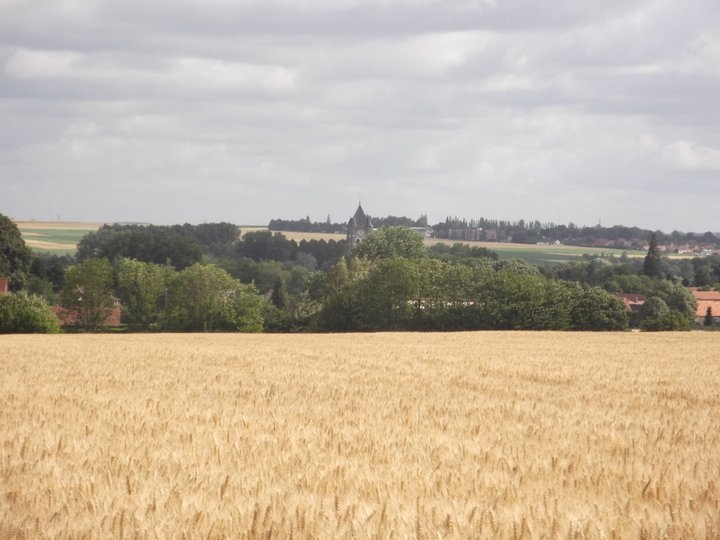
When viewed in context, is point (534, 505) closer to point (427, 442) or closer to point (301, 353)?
point (427, 442)

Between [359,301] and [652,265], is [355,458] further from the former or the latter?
[652,265]

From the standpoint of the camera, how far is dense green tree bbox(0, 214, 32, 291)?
256ft

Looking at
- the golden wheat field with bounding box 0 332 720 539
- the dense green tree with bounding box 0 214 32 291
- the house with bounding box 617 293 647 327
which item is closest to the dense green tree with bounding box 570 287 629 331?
the house with bounding box 617 293 647 327

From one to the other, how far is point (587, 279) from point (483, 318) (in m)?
96.2

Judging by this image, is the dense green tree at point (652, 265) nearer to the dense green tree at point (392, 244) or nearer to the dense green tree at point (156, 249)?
the dense green tree at point (392, 244)

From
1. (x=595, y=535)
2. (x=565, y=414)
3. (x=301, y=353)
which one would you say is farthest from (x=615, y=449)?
(x=301, y=353)

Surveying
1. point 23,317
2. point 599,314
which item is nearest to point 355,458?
point 23,317

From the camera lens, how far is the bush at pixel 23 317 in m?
62.0

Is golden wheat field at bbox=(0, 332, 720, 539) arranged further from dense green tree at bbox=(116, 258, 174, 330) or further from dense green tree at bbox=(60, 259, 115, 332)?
dense green tree at bbox=(116, 258, 174, 330)

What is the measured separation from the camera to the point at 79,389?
17.1 metres

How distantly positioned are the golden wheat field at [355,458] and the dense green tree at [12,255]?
205ft

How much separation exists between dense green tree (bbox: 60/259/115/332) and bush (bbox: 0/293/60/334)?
16067 millimetres

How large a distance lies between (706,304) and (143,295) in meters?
84.2

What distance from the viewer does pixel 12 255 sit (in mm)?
80250
